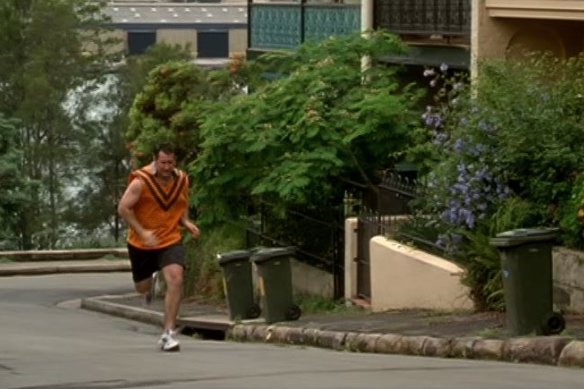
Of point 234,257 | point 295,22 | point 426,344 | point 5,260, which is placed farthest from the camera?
point 5,260

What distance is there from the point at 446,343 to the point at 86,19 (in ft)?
164

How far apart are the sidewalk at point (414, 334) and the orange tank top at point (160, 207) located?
2.42 metres

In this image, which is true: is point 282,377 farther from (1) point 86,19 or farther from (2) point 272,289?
(1) point 86,19

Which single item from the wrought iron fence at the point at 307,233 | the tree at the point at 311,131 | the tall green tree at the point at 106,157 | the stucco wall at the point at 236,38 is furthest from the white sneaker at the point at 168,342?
the stucco wall at the point at 236,38

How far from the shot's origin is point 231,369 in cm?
1327

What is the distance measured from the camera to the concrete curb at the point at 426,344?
13672mm

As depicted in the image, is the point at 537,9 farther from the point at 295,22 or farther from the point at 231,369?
the point at 231,369

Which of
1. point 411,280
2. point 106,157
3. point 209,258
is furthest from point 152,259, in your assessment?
point 106,157

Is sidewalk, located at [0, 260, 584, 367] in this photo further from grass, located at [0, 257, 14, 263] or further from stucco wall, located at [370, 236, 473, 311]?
grass, located at [0, 257, 14, 263]

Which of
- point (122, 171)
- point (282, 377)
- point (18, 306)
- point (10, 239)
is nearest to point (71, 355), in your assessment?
point (282, 377)

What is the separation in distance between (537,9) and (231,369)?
10.0 m

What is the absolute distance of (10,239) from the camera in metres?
50.6

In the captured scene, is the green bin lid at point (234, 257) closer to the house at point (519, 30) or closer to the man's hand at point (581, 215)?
the house at point (519, 30)

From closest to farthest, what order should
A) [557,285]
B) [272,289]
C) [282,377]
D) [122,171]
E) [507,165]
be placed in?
[282,377]
[557,285]
[507,165]
[272,289]
[122,171]
